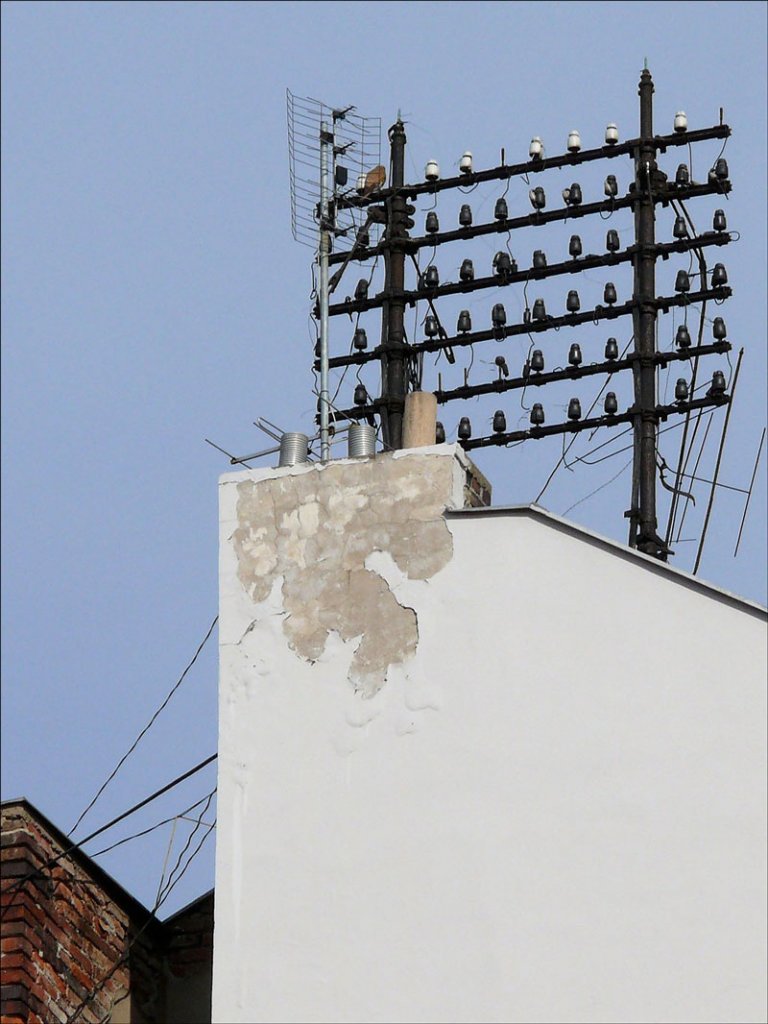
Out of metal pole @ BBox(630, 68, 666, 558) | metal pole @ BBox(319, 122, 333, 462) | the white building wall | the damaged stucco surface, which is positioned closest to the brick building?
the white building wall

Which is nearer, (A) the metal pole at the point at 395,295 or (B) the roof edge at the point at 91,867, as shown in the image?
(B) the roof edge at the point at 91,867

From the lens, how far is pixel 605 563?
1509 centimetres

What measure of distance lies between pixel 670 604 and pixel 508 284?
9904mm

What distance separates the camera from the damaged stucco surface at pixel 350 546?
15414mm

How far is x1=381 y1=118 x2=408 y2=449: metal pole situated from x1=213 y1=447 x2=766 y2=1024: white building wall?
8.05 m

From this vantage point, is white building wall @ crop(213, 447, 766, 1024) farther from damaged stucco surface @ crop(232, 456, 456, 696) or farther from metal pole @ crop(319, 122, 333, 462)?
metal pole @ crop(319, 122, 333, 462)

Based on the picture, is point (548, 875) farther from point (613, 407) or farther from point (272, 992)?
point (613, 407)

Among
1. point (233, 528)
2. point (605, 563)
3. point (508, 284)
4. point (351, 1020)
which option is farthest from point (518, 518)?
point (508, 284)

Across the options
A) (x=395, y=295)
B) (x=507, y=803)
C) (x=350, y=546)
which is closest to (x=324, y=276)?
(x=350, y=546)

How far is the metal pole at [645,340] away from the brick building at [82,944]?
6.39 meters

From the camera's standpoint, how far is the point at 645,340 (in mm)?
23719

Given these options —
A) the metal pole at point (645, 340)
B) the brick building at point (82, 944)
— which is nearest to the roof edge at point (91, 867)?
the brick building at point (82, 944)

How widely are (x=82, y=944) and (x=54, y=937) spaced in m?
0.39

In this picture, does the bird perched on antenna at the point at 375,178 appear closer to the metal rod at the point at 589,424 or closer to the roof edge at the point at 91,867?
the metal rod at the point at 589,424
